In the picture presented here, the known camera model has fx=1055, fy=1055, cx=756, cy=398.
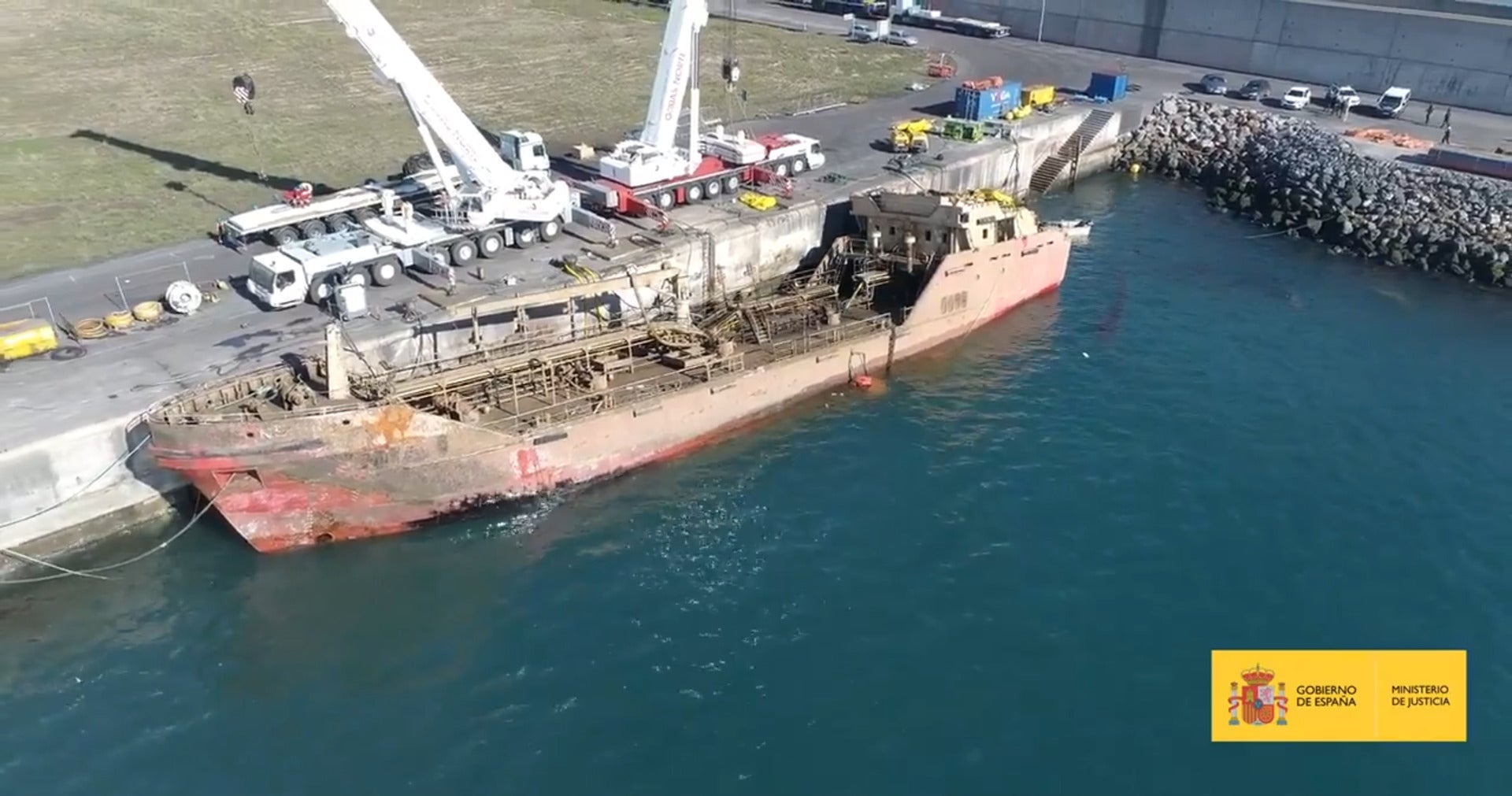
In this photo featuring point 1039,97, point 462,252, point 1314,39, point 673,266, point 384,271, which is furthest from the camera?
point 1314,39

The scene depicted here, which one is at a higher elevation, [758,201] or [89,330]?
[758,201]

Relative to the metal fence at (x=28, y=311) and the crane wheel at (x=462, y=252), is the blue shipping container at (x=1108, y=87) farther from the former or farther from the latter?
the metal fence at (x=28, y=311)

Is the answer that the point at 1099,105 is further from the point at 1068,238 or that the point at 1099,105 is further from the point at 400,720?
the point at 400,720

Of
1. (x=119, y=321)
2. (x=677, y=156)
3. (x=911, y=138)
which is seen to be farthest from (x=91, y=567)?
(x=911, y=138)

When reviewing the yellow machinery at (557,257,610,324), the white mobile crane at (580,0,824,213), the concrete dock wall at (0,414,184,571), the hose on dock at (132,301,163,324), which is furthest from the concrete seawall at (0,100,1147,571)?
the hose on dock at (132,301,163,324)

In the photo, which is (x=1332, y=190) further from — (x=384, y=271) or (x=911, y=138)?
(x=384, y=271)

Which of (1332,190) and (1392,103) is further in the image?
(1392,103)

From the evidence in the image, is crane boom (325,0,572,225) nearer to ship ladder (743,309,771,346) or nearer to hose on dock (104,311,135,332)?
ship ladder (743,309,771,346)
